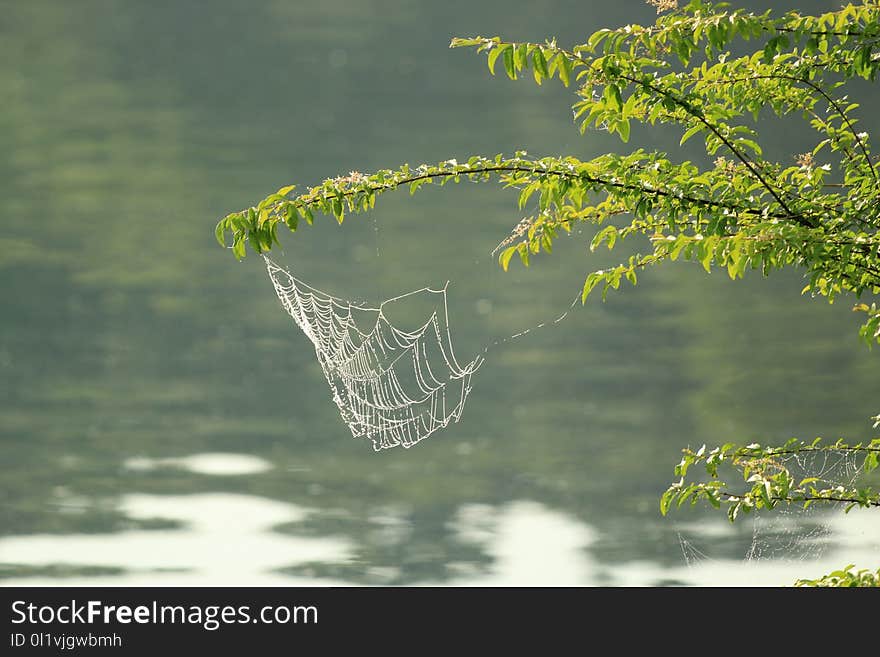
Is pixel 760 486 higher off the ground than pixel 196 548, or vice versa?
pixel 196 548

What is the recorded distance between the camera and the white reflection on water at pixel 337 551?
7.92 m

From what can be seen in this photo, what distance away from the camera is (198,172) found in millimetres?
10141

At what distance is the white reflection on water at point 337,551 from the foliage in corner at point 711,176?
5.00 m

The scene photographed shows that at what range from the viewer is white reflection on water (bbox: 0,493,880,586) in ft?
26.0

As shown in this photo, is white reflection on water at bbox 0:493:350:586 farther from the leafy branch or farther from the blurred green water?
the leafy branch

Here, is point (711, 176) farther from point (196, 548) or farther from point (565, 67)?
point (196, 548)

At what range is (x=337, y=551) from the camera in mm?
8133

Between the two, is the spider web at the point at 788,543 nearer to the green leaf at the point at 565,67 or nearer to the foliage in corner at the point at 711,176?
the foliage in corner at the point at 711,176

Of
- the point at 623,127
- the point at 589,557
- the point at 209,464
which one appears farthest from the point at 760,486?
the point at 209,464

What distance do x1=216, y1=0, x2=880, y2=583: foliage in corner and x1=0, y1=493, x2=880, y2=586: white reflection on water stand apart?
5.00 meters

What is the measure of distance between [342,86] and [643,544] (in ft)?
18.3

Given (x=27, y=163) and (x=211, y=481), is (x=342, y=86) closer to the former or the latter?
(x=27, y=163)

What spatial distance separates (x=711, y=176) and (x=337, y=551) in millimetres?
6004

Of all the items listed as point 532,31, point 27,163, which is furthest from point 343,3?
point 27,163
